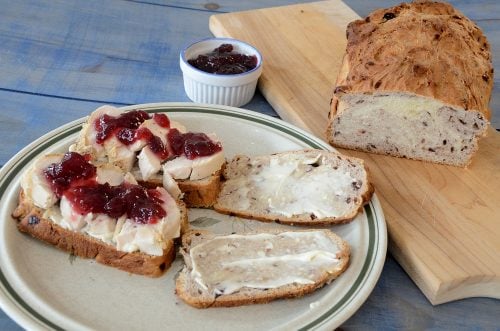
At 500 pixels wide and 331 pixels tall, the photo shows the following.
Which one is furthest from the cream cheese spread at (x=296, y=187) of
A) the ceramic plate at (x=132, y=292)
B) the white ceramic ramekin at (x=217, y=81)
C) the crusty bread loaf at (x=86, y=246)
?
the white ceramic ramekin at (x=217, y=81)

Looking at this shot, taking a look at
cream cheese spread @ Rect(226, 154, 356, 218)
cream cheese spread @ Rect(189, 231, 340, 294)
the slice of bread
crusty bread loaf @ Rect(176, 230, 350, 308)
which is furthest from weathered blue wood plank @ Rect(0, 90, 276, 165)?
cream cheese spread @ Rect(189, 231, 340, 294)

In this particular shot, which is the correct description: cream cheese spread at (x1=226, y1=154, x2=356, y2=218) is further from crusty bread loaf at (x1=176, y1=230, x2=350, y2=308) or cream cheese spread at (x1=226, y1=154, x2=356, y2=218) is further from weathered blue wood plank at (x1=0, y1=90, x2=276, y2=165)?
weathered blue wood plank at (x1=0, y1=90, x2=276, y2=165)

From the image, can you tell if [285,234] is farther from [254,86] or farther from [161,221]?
[254,86]

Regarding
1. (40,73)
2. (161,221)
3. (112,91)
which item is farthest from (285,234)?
(40,73)

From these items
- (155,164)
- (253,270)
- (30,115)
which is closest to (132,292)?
(253,270)

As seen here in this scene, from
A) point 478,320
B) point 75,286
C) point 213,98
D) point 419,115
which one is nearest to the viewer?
point 75,286

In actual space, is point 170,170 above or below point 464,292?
above

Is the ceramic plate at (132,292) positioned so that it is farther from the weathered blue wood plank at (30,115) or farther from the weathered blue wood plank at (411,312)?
the weathered blue wood plank at (30,115)
